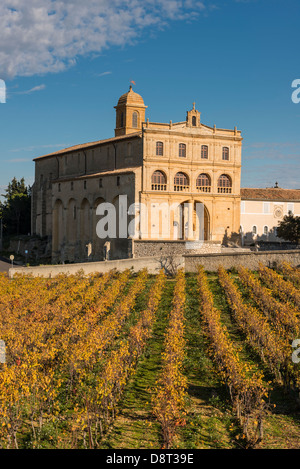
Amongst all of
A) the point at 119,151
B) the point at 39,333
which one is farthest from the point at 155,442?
the point at 119,151

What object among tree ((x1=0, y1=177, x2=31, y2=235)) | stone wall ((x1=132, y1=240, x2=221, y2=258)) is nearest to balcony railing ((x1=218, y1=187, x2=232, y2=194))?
stone wall ((x1=132, y1=240, x2=221, y2=258))

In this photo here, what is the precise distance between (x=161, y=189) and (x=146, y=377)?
3205 cm

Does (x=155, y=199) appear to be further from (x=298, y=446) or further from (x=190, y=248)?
(x=298, y=446)

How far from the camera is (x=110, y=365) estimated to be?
13125 millimetres

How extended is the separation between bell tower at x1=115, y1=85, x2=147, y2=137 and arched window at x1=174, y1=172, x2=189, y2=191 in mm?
13991

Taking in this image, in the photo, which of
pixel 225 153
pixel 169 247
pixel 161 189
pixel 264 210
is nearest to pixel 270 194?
pixel 264 210

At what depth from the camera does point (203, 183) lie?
4812 centimetres

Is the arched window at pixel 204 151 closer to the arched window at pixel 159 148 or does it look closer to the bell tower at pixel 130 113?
the arched window at pixel 159 148

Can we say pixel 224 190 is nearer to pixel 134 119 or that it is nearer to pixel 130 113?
pixel 134 119

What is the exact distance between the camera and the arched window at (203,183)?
47906 mm

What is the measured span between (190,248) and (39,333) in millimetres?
26055

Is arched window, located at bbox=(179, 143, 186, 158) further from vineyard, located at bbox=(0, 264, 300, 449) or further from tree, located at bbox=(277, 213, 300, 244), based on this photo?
vineyard, located at bbox=(0, 264, 300, 449)

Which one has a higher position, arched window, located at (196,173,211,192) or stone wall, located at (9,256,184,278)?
arched window, located at (196,173,211,192)

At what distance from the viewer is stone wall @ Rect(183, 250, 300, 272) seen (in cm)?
3675
